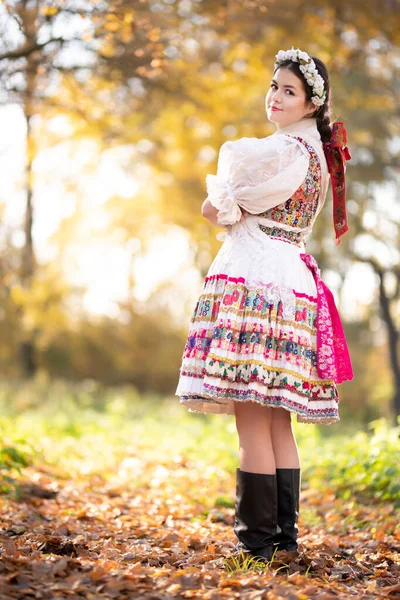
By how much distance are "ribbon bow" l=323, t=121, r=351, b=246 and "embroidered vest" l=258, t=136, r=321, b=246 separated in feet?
0.40

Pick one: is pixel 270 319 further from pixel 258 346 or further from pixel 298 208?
pixel 298 208

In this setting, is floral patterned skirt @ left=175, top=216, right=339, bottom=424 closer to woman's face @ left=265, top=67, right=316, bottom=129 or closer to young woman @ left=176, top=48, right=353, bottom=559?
young woman @ left=176, top=48, right=353, bottom=559

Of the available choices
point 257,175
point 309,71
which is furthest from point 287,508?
point 309,71

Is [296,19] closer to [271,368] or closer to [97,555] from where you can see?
[271,368]

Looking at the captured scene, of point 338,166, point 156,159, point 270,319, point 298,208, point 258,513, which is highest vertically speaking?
point 156,159

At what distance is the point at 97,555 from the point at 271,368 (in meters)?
0.96

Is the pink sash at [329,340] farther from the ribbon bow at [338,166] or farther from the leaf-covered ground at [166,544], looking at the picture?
the leaf-covered ground at [166,544]

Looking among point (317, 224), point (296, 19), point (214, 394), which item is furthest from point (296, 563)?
point (317, 224)

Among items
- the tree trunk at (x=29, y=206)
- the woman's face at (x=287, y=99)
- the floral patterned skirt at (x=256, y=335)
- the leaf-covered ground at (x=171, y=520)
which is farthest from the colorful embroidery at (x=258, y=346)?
the tree trunk at (x=29, y=206)

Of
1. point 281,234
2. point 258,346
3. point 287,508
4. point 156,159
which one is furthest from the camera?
point 156,159

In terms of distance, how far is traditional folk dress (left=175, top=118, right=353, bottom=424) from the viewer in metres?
2.65

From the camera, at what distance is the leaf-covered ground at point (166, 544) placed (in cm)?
218

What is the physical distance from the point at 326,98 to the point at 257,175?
21.2 inches

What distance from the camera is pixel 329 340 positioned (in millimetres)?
2807
